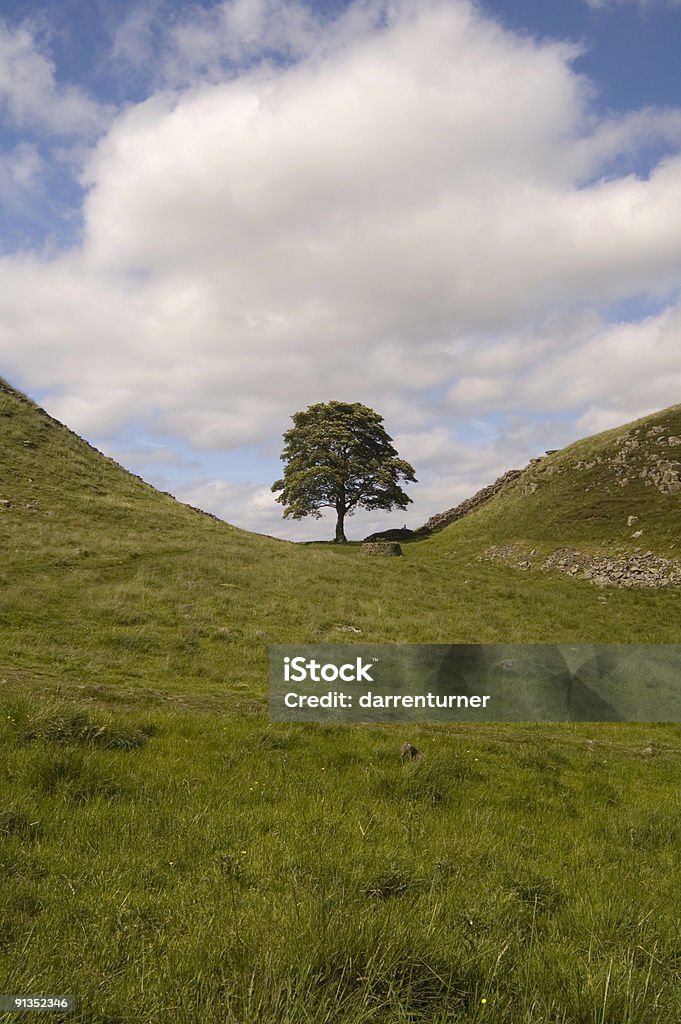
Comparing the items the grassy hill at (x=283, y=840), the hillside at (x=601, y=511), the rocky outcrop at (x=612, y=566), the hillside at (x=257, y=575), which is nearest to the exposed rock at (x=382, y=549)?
the hillside at (x=257, y=575)

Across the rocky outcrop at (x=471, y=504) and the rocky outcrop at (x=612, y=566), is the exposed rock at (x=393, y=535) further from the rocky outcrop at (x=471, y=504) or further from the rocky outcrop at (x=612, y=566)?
the rocky outcrop at (x=612, y=566)

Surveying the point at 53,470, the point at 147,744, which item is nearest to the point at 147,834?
the point at 147,744

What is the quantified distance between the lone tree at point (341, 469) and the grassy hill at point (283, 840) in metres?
37.9

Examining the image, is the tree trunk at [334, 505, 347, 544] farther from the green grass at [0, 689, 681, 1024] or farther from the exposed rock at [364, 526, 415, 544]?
the green grass at [0, 689, 681, 1024]

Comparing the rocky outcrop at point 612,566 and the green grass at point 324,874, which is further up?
the rocky outcrop at point 612,566

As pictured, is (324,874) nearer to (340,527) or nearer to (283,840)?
(283,840)

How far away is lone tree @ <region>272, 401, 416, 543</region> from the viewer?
205ft

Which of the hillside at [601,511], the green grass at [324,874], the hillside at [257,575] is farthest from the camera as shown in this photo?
the hillside at [601,511]

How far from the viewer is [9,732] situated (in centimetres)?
918

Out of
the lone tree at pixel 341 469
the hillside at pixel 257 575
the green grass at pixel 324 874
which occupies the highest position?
the lone tree at pixel 341 469

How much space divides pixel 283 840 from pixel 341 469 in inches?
2237

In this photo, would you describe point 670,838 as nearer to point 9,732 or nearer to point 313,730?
point 313,730

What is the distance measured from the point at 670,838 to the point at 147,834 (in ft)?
24.6

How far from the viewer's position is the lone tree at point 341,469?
62.4 meters
